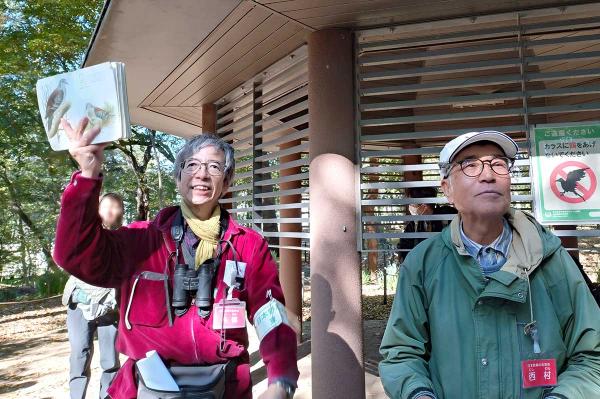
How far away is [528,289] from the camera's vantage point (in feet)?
4.94

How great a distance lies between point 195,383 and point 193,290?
34 centimetres

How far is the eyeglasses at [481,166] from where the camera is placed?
1.64 meters

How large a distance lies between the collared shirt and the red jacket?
772 mm

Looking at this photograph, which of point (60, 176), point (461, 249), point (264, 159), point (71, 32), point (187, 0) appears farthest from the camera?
point (60, 176)

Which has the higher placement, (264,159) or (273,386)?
(264,159)

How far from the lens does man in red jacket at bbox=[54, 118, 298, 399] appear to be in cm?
171

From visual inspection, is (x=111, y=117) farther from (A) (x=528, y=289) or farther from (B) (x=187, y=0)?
(B) (x=187, y=0)

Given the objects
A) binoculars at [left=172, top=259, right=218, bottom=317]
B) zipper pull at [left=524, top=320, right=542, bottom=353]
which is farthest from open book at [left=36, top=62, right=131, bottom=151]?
zipper pull at [left=524, top=320, right=542, bottom=353]

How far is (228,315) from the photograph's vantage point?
68.9 inches

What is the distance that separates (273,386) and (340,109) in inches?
101

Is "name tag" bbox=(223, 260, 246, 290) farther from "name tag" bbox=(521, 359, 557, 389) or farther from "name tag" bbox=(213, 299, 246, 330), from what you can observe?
"name tag" bbox=(521, 359, 557, 389)

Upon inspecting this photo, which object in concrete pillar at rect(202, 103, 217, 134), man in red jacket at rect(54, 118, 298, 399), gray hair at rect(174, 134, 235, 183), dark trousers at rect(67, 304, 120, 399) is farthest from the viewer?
concrete pillar at rect(202, 103, 217, 134)

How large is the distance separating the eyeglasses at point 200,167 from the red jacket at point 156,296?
0.25m

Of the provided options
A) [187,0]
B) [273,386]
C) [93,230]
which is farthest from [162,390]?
[187,0]
